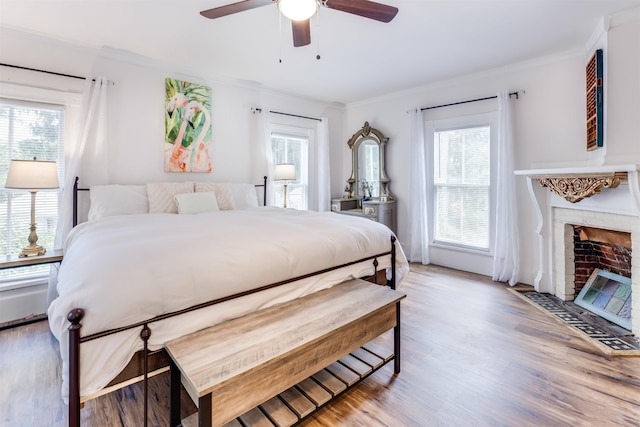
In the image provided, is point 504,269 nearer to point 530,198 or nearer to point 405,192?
point 530,198

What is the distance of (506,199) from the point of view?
3.73 metres

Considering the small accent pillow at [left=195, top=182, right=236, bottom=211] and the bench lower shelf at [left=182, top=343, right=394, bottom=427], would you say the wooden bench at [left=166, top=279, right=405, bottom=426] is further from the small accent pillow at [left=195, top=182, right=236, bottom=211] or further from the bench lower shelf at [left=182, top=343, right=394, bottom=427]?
the small accent pillow at [left=195, top=182, right=236, bottom=211]

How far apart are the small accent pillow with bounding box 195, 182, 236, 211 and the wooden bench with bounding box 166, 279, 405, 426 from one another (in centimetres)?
215

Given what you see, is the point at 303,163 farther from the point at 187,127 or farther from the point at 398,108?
the point at 187,127

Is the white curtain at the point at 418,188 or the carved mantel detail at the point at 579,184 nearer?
the carved mantel detail at the point at 579,184

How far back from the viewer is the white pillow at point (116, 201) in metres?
3.00

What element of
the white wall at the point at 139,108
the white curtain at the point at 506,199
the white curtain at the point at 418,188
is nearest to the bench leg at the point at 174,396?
the white wall at the point at 139,108

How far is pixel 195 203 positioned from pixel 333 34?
222 cm

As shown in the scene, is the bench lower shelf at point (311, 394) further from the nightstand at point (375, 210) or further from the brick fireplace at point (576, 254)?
the nightstand at point (375, 210)

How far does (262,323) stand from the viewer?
1619 millimetres

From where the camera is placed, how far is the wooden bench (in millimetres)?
1222

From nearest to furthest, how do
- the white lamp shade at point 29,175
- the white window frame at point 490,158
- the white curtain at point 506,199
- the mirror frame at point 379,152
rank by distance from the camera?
1. the white lamp shade at point 29,175
2. the white curtain at point 506,199
3. the white window frame at point 490,158
4. the mirror frame at point 379,152

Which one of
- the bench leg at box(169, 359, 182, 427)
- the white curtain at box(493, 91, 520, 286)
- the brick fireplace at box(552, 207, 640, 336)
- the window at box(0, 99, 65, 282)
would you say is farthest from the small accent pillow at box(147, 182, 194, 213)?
the brick fireplace at box(552, 207, 640, 336)

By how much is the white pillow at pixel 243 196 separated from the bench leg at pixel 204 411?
293 cm
